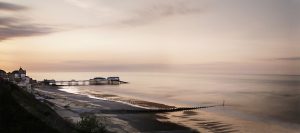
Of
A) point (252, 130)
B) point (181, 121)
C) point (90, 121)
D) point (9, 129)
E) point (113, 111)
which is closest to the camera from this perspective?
point (9, 129)

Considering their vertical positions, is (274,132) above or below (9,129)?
→ below

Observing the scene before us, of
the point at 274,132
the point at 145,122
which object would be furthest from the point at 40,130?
the point at 274,132

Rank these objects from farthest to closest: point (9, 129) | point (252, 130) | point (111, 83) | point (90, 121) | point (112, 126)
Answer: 1. point (111, 83)
2. point (252, 130)
3. point (112, 126)
4. point (90, 121)
5. point (9, 129)

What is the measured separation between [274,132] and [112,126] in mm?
18360

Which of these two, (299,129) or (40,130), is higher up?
(40,130)

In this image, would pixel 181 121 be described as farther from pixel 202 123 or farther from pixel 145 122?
pixel 145 122

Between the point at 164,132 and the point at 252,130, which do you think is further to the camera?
the point at 252,130

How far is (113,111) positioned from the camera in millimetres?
48750

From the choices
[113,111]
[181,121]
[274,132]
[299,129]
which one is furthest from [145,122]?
[299,129]

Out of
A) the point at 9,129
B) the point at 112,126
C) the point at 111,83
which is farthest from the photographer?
the point at 111,83

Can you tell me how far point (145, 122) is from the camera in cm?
4088

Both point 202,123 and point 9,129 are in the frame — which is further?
point 202,123

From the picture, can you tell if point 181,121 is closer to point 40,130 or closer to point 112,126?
point 112,126

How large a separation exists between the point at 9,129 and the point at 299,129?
111ft
